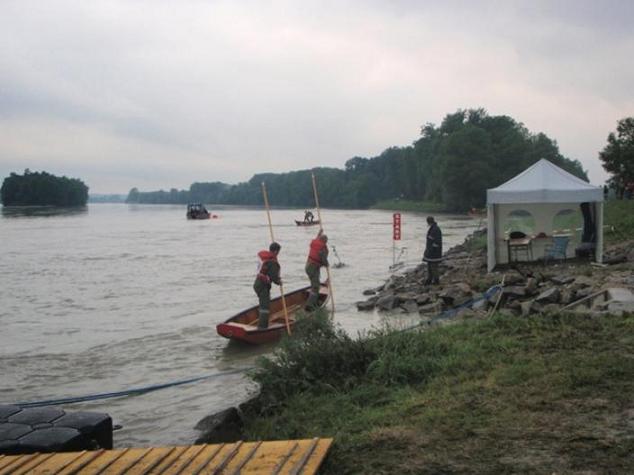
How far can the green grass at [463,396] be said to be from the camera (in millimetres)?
4590

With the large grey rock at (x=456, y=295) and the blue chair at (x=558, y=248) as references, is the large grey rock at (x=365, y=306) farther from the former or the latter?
the blue chair at (x=558, y=248)

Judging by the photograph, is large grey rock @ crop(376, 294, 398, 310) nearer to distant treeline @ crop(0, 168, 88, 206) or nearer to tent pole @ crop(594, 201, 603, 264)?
tent pole @ crop(594, 201, 603, 264)

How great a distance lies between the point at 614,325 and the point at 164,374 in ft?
24.1

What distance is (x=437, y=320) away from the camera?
446 inches

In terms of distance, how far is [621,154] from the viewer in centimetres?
4150

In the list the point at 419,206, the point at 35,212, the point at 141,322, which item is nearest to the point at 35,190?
the point at 35,212

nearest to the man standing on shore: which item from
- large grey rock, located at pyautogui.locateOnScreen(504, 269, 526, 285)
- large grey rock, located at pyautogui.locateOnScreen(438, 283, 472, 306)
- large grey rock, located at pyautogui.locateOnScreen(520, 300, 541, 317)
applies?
large grey rock, located at pyautogui.locateOnScreen(438, 283, 472, 306)

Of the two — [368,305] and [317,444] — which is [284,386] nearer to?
[317,444]

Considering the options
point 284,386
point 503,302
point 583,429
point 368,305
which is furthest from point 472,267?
point 583,429

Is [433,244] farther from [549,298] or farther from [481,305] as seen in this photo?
[549,298]

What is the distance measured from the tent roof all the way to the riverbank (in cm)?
677

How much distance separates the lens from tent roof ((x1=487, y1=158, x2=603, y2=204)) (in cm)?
1577

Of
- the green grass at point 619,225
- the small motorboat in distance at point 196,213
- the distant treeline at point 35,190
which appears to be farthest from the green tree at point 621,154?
the distant treeline at point 35,190

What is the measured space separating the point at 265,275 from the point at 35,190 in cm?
13972
